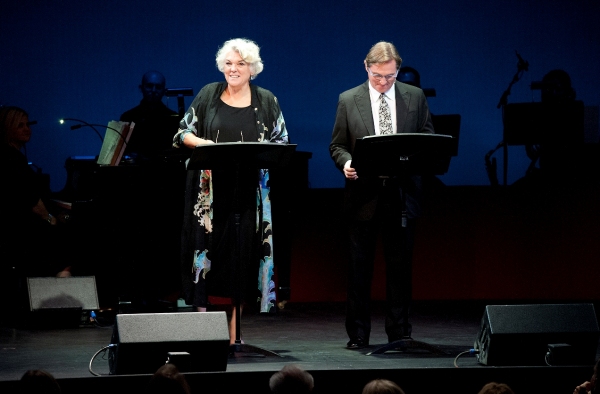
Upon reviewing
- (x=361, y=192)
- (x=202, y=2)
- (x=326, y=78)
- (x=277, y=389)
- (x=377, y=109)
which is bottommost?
(x=277, y=389)

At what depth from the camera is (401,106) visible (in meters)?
5.30

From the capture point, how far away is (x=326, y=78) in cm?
928

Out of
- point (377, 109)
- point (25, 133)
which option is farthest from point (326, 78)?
point (377, 109)

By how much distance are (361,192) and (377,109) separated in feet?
1.48

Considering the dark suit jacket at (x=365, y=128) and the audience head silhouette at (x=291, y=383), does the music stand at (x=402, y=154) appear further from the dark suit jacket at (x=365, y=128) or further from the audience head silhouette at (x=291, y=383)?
the audience head silhouette at (x=291, y=383)

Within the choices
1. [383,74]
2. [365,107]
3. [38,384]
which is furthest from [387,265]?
[38,384]

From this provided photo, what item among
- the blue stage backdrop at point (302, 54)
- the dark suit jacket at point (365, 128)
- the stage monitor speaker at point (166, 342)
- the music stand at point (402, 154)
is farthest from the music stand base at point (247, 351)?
the blue stage backdrop at point (302, 54)

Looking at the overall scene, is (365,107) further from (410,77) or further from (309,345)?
(410,77)

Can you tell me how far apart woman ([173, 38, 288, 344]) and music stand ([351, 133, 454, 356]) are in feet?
1.98

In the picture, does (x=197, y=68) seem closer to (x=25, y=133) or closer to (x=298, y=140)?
(x=298, y=140)

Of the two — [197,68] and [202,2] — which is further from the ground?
[202,2]

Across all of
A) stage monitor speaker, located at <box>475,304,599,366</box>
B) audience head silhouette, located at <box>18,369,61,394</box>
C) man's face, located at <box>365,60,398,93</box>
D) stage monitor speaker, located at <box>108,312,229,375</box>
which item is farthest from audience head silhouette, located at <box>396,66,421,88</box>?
audience head silhouette, located at <box>18,369,61,394</box>

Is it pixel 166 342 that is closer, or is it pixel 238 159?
pixel 166 342

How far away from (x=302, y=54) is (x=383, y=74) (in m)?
4.16
